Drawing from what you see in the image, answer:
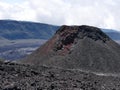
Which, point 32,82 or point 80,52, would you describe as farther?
point 80,52

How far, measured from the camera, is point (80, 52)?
281 feet

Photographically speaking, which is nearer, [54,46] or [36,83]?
[36,83]

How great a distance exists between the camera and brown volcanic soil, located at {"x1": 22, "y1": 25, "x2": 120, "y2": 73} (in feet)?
266

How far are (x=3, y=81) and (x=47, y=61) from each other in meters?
40.9

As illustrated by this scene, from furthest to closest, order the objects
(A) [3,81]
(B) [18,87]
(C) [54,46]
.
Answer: (C) [54,46] → (A) [3,81] → (B) [18,87]

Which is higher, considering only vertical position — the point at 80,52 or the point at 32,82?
the point at 32,82

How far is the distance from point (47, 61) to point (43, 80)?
36356mm

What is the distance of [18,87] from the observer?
3859cm

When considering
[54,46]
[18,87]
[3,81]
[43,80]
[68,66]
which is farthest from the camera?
[54,46]

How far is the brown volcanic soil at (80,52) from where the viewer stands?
81000 mm

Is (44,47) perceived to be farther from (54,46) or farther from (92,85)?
(92,85)

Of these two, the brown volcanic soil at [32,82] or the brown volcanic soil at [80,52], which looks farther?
the brown volcanic soil at [80,52]

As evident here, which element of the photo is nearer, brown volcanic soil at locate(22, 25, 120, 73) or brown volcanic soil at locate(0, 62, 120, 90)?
brown volcanic soil at locate(0, 62, 120, 90)

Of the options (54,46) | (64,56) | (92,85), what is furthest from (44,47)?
(92,85)
